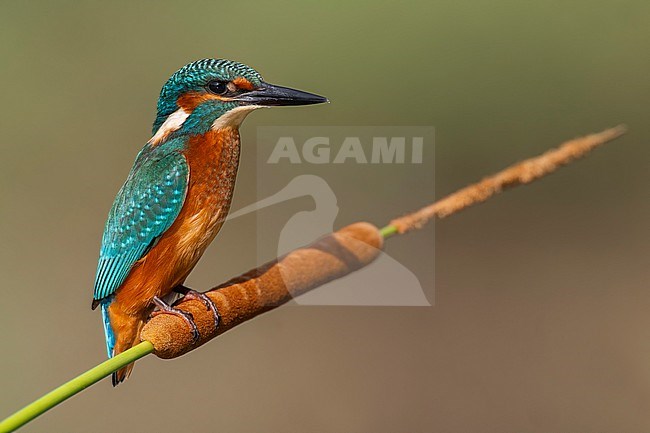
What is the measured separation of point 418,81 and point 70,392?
2901 mm

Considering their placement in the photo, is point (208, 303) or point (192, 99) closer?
point (208, 303)

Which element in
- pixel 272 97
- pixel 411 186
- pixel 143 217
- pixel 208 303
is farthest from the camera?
pixel 411 186

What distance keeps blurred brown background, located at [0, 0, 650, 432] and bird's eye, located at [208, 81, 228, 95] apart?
168 centimetres

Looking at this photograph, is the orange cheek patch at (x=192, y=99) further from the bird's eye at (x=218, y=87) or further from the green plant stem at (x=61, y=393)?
the green plant stem at (x=61, y=393)

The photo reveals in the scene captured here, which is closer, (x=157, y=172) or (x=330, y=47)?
(x=157, y=172)

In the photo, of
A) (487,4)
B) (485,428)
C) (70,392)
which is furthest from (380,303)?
(70,392)

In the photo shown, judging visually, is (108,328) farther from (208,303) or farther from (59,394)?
(59,394)

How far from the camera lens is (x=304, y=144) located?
3350 millimetres

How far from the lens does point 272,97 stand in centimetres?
130

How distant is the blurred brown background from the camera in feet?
10.6

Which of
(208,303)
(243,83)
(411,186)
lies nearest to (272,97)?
(243,83)

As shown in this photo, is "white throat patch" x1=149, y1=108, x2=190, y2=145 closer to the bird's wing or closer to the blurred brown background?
the bird's wing

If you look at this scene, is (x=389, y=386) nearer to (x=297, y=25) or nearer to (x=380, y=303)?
(x=380, y=303)

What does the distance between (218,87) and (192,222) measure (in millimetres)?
245
